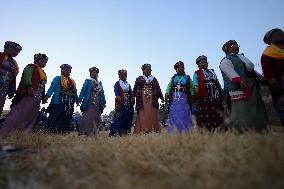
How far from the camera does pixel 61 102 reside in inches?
313

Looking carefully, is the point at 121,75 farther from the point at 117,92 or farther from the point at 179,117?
the point at 179,117

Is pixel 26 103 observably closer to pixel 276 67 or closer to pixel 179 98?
pixel 179 98

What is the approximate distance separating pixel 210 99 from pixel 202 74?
22.7 inches

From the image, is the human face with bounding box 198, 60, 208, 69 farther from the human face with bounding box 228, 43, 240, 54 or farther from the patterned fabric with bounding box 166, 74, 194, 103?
the human face with bounding box 228, 43, 240, 54

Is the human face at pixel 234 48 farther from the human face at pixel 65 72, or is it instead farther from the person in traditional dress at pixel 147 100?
the human face at pixel 65 72

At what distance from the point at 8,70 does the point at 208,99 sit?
411 centimetres

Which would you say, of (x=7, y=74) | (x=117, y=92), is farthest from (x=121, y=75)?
(x=7, y=74)

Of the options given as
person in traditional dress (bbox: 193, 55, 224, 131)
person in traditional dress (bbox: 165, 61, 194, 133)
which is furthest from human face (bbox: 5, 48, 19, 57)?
person in traditional dress (bbox: 193, 55, 224, 131)

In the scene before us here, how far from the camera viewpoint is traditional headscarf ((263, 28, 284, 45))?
4.91 metres

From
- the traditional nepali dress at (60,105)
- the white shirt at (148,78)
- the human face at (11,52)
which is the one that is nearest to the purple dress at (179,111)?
the white shirt at (148,78)

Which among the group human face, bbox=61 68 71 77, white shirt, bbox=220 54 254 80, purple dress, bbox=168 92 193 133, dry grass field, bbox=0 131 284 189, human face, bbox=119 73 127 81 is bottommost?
dry grass field, bbox=0 131 284 189

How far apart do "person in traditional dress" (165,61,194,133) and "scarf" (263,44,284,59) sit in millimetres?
2359

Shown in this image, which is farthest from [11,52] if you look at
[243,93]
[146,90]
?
[243,93]

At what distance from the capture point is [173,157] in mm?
3064
